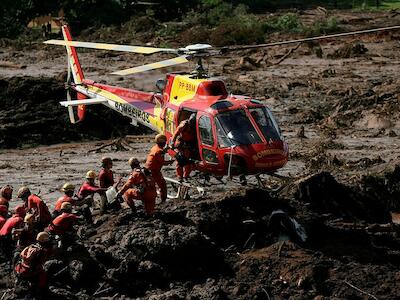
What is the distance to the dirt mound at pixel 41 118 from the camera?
84.7 feet

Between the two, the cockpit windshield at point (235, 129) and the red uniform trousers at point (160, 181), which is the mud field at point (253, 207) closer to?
the red uniform trousers at point (160, 181)

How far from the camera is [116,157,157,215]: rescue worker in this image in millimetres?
13602

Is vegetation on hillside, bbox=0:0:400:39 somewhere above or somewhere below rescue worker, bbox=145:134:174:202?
below

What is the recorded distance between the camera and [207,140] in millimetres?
15039

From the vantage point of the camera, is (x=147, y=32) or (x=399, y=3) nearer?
(x=147, y=32)

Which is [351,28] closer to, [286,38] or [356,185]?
[286,38]

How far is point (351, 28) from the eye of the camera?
41938mm

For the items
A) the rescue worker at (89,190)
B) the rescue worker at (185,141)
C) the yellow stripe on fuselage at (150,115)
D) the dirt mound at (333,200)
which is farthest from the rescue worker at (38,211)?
the dirt mound at (333,200)

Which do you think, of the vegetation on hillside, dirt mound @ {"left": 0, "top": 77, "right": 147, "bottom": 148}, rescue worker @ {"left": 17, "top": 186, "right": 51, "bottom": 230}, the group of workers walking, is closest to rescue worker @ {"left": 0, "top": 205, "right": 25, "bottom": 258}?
the group of workers walking

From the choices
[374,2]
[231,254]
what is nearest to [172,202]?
[231,254]

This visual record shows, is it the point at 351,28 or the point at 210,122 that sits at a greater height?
the point at 210,122

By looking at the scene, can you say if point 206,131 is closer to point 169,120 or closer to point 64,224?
point 169,120

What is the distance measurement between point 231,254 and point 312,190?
10.4ft

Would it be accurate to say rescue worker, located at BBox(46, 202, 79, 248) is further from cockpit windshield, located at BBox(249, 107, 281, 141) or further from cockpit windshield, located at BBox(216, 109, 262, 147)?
cockpit windshield, located at BBox(249, 107, 281, 141)
